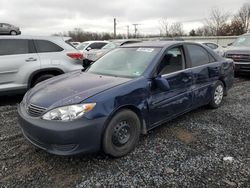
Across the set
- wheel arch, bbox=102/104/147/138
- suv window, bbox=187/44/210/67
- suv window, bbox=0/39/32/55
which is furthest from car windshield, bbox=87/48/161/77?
suv window, bbox=0/39/32/55

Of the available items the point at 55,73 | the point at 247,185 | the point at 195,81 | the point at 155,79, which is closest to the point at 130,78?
the point at 155,79

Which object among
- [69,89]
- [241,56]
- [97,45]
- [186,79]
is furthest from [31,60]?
[97,45]

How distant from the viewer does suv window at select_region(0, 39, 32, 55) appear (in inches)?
230

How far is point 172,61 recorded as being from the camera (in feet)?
14.0

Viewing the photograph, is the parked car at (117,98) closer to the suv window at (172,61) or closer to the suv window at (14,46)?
the suv window at (172,61)

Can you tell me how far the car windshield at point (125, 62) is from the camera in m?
3.90

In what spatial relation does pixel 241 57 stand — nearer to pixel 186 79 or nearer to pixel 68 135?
pixel 186 79

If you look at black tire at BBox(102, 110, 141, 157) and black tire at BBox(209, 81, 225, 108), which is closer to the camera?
black tire at BBox(102, 110, 141, 157)

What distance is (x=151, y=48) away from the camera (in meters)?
4.27

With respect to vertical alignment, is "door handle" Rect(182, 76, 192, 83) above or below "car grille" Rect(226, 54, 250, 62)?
below

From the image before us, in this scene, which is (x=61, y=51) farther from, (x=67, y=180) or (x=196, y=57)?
(x=67, y=180)

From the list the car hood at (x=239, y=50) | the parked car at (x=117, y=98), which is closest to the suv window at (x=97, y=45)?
the car hood at (x=239, y=50)

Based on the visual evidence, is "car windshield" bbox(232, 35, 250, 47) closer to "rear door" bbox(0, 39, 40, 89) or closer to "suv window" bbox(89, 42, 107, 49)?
"suv window" bbox(89, 42, 107, 49)

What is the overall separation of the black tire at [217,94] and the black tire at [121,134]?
2423mm
